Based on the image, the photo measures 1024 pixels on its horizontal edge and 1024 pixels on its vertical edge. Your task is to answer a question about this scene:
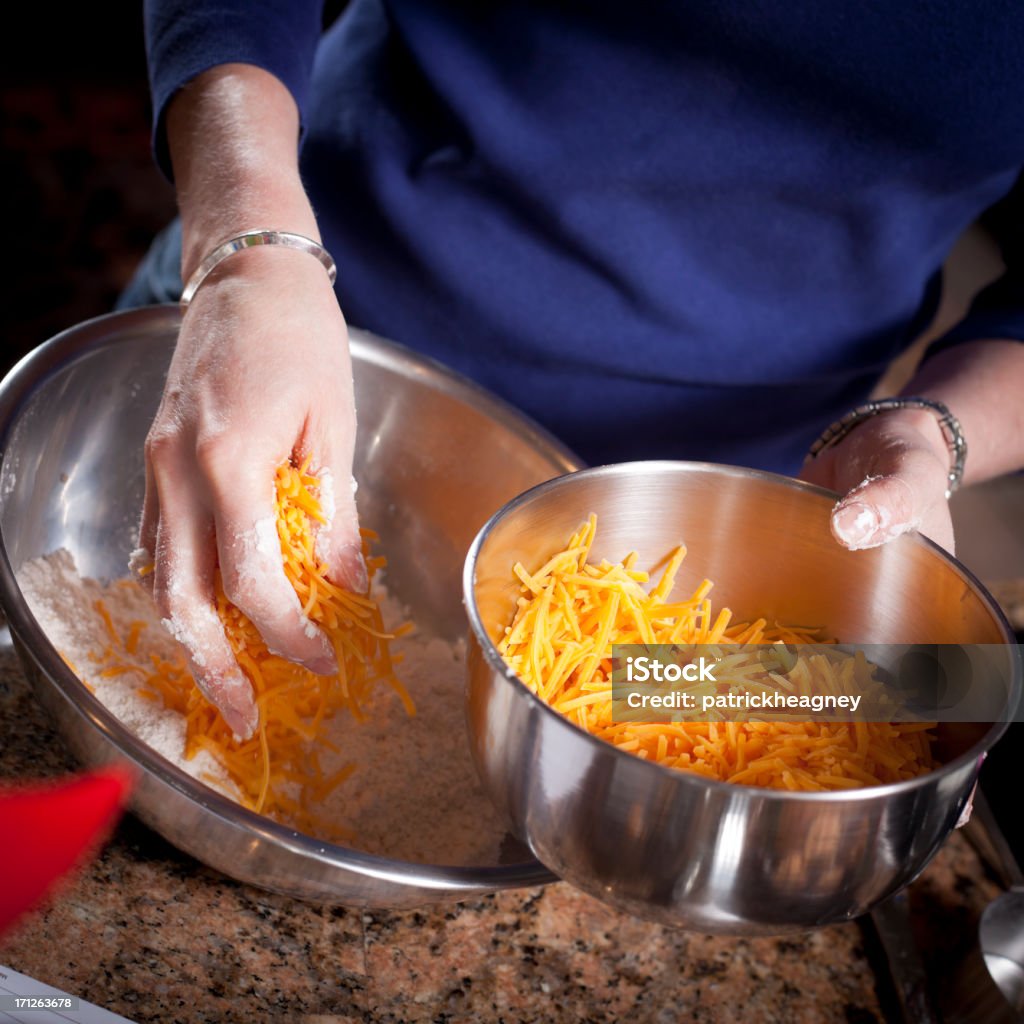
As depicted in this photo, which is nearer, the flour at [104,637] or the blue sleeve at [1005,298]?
the flour at [104,637]

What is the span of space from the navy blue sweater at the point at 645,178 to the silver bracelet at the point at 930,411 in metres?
0.21

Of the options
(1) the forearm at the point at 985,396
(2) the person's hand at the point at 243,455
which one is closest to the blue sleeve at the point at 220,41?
(2) the person's hand at the point at 243,455

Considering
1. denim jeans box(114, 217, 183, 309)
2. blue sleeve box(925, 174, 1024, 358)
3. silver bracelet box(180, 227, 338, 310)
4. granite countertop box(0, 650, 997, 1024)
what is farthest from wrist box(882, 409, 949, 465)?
denim jeans box(114, 217, 183, 309)

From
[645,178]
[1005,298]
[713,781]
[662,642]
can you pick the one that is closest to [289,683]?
[662,642]

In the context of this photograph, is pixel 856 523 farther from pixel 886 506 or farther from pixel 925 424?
pixel 925 424

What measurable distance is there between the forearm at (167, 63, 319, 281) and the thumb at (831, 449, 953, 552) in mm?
546

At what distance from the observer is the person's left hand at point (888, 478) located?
88cm

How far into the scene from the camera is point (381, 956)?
2.93 ft

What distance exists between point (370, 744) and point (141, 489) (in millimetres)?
373

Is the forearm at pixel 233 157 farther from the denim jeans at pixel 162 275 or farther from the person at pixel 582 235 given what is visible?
the denim jeans at pixel 162 275

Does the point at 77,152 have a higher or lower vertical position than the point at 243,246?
lower

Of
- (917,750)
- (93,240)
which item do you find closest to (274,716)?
(917,750)

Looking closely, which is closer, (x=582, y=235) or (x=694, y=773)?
(x=694, y=773)
